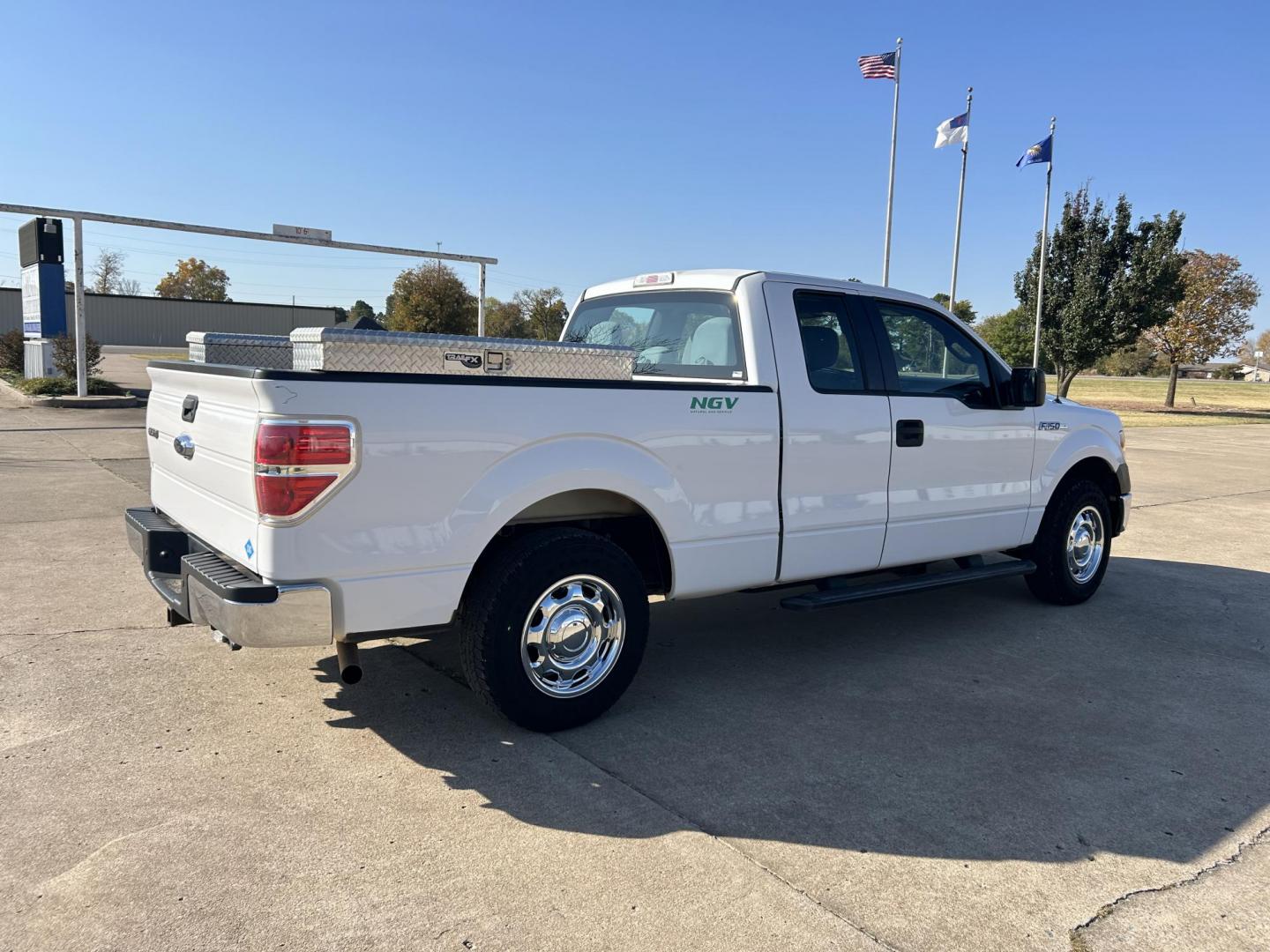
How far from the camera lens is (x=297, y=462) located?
323 centimetres

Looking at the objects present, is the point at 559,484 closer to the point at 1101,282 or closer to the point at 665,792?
the point at 665,792

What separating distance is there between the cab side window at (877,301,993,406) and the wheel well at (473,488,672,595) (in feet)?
5.63

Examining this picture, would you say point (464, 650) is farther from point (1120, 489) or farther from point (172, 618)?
point (1120, 489)

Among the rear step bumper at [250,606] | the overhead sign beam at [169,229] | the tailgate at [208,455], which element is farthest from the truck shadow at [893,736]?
the overhead sign beam at [169,229]

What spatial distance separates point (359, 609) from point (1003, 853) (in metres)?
2.41

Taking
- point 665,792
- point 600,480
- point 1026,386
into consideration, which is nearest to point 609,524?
point 600,480

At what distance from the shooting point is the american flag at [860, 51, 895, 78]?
81.7 feet

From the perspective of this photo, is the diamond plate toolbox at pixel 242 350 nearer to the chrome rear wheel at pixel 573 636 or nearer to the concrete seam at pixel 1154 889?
the chrome rear wheel at pixel 573 636

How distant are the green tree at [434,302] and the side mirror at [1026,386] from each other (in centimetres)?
4077

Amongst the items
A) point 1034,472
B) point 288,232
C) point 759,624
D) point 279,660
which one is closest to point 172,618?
point 279,660

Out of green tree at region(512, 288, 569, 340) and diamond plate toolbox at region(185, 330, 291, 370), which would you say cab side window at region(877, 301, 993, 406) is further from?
green tree at region(512, 288, 569, 340)

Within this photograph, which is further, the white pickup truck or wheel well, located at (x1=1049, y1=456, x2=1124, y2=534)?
wheel well, located at (x1=1049, y1=456, x2=1124, y2=534)

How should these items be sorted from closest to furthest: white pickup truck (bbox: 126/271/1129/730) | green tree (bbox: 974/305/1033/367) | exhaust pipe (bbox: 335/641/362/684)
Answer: white pickup truck (bbox: 126/271/1129/730) → exhaust pipe (bbox: 335/641/362/684) → green tree (bbox: 974/305/1033/367)

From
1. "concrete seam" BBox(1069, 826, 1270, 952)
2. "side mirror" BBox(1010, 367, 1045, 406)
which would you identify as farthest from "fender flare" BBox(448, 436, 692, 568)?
"side mirror" BBox(1010, 367, 1045, 406)
